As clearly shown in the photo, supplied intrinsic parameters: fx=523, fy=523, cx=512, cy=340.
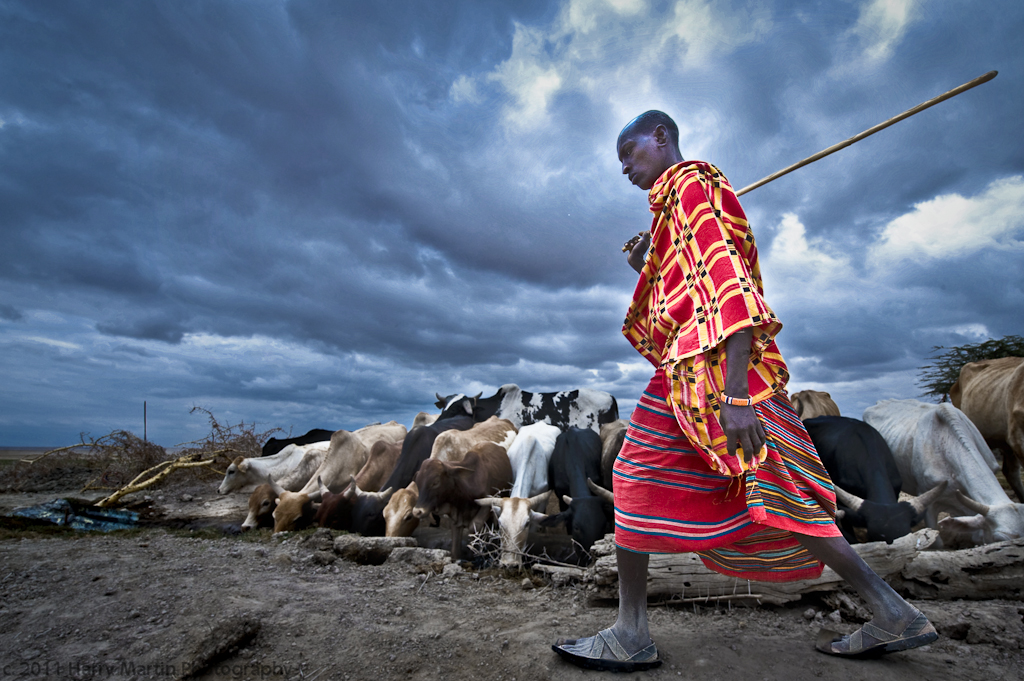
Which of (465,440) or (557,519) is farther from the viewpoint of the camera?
(465,440)

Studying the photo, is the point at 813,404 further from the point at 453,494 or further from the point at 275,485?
the point at 275,485

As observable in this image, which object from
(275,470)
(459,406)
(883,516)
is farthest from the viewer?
(459,406)

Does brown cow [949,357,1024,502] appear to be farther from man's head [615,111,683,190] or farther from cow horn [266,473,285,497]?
cow horn [266,473,285,497]

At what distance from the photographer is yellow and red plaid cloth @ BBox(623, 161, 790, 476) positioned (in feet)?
6.75

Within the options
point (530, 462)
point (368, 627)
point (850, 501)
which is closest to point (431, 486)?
point (530, 462)

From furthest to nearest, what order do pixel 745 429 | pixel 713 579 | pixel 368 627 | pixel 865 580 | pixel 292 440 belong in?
pixel 292 440 < pixel 713 579 < pixel 368 627 < pixel 865 580 < pixel 745 429

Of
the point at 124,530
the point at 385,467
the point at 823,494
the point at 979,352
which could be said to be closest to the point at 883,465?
the point at 823,494

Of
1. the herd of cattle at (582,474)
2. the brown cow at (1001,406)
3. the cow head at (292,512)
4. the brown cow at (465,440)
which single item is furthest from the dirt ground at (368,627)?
the brown cow at (1001,406)

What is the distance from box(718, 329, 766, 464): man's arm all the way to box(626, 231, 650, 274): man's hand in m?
0.95

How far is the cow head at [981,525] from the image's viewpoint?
14.4 feet

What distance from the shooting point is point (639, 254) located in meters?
2.91

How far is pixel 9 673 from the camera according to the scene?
2.44m

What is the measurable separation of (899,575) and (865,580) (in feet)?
5.56

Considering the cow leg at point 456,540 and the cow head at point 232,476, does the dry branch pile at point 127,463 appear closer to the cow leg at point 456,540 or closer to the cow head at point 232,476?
the cow head at point 232,476
